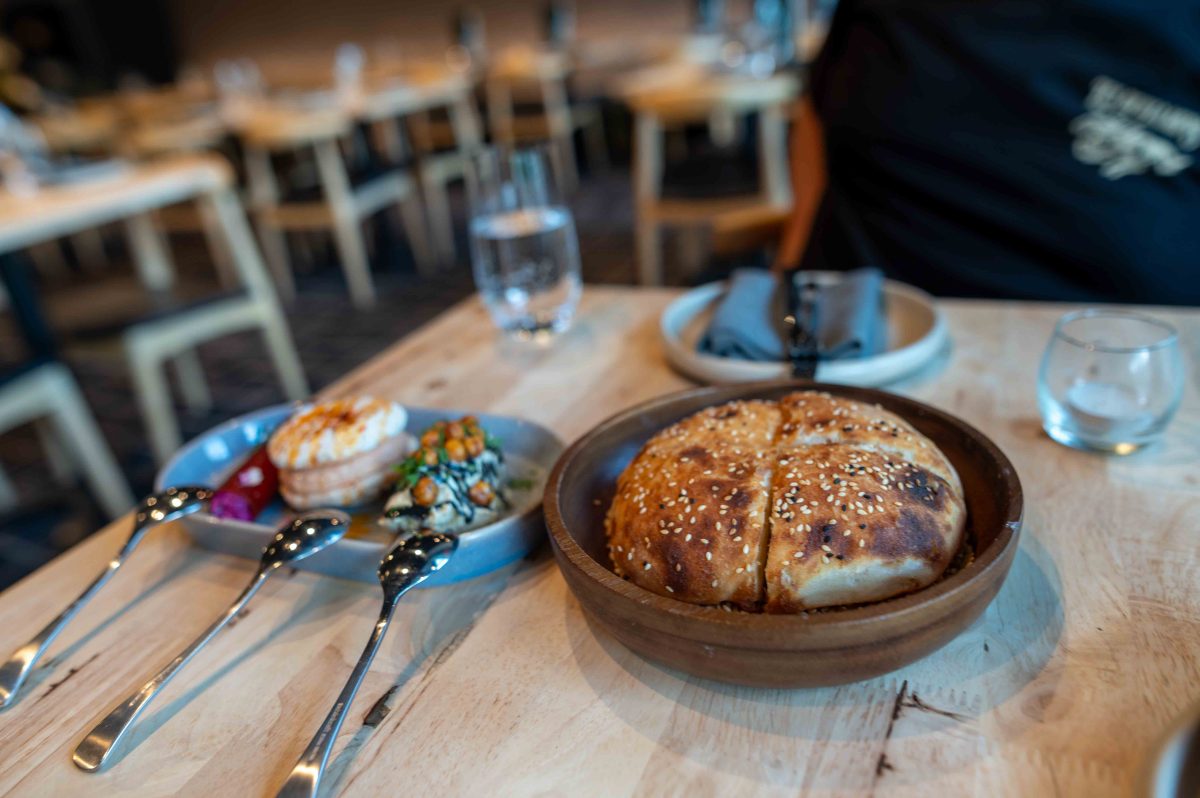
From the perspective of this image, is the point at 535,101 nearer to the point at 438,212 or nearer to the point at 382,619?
the point at 438,212

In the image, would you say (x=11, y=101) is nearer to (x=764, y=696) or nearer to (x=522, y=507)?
(x=522, y=507)

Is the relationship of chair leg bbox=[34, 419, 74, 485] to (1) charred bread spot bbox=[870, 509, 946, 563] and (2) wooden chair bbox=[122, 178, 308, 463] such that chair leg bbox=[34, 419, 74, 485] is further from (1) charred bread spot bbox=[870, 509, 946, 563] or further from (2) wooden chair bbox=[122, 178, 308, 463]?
(1) charred bread spot bbox=[870, 509, 946, 563]

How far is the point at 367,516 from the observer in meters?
0.74

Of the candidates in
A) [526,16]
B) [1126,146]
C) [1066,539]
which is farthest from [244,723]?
[526,16]

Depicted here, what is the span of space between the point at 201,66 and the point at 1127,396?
10.2 meters

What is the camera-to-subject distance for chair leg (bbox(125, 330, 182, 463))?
2.06 m

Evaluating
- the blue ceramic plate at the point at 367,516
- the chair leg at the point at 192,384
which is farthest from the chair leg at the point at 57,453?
the blue ceramic plate at the point at 367,516

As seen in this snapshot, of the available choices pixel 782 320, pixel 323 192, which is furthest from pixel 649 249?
pixel 782 320

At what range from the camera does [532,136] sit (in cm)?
522

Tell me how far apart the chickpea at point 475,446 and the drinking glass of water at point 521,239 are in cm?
45

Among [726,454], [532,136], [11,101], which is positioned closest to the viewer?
[726,454]

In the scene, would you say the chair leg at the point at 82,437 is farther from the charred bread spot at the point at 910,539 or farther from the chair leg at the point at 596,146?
the chair leg at the point at 596,146

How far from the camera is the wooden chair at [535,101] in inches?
195

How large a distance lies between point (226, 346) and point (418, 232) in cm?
124
